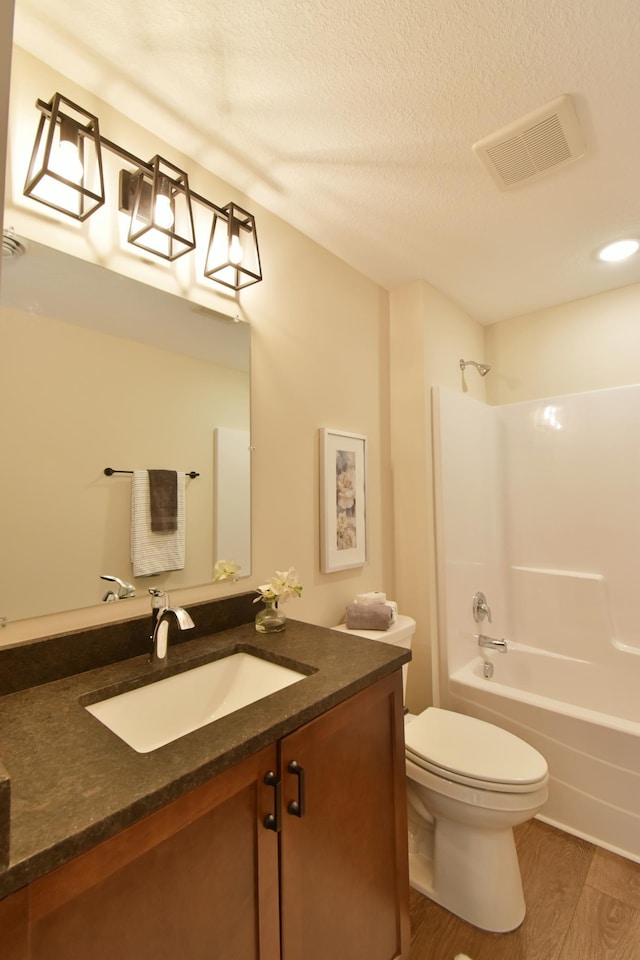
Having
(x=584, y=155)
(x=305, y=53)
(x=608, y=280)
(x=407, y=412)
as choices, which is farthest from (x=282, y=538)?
(x=608, y=280)

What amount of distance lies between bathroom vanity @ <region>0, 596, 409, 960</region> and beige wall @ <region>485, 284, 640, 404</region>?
226 cm

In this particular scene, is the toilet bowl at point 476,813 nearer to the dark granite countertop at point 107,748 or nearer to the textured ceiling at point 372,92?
the dark granite countertop at point 107,748

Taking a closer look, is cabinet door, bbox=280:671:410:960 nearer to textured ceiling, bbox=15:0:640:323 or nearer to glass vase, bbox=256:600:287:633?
glass vase, bbox=256:600:287:633

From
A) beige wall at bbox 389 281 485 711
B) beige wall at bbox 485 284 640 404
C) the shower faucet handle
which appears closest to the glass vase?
beige wall at bbox 389 281 485 711

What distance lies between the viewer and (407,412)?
230 cm

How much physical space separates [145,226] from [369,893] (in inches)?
74.3

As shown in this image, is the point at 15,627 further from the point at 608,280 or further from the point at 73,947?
the point at 608,280

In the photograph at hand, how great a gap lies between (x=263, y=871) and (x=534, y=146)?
2.15 meters

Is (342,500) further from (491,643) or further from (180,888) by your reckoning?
(180,888)

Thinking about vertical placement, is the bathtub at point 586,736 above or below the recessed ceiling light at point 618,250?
below

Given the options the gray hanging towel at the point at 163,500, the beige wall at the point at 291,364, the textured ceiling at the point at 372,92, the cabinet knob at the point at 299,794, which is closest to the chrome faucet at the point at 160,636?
the beige wall at the point at 291,364

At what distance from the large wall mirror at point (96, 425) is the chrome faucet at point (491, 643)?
155 centimetres

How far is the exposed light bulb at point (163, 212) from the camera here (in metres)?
1.28

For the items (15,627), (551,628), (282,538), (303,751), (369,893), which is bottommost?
(369,893)
